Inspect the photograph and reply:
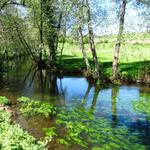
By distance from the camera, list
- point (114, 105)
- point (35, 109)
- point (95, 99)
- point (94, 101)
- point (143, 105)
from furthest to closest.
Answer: point (95, 99) < point (94, 101) < point (114, 105) < point (143, 105) < point (35, 109)

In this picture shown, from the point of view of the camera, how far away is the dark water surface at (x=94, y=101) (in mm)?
25052

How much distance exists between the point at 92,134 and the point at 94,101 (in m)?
12.5

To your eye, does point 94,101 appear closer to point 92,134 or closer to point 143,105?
point 143,105

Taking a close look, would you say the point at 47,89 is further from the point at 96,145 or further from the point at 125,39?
the point at 96,145

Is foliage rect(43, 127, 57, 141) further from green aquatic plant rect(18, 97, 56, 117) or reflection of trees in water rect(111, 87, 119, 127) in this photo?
reflection of trees in water rect(111, 87, 119, 127)

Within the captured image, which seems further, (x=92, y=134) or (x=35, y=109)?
(x=35, y=109)

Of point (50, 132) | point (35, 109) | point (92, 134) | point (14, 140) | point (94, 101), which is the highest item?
point (14, 140)

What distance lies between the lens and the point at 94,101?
36.4 metres

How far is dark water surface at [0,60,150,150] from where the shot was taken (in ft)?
82.2

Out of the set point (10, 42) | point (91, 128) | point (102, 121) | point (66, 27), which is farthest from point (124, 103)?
point (10, 42)

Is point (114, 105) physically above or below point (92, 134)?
above

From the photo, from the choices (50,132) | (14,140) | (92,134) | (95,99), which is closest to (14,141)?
(14,140)

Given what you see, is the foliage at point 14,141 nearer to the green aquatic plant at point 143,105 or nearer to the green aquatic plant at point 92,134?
the green aquatic plant at point 92,134

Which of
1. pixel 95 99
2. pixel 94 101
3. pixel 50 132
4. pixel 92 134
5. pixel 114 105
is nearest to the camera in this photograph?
pixel 50 132
